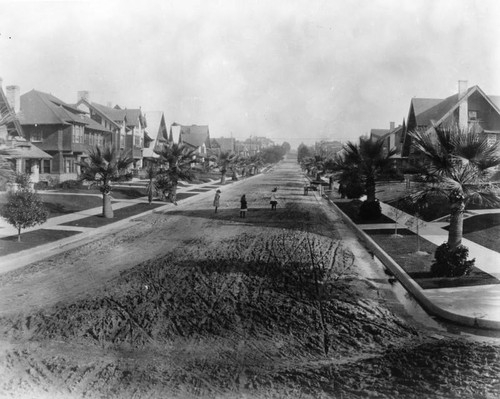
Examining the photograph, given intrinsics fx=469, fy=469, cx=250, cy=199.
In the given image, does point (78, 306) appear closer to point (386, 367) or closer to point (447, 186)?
point (386, 367)

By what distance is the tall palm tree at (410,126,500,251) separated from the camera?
11.7 m

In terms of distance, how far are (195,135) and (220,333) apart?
87.5 metres

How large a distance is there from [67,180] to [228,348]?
33.6 meters

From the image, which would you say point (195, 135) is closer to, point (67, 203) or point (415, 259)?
point (67, 203)

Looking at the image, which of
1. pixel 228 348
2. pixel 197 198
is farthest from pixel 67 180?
pixel 228 348

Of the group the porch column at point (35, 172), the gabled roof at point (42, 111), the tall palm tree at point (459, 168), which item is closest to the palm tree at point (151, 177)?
the porch column at point (35, 172)

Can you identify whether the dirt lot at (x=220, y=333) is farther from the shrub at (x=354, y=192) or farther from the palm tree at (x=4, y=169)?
the shrub at (x=354, y=192)

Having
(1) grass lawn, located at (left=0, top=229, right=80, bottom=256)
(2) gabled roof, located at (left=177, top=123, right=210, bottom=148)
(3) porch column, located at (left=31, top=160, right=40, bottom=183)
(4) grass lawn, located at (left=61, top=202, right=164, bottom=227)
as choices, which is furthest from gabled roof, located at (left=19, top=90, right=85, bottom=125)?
(2) gabled roof, located at (left=177, top=123, right=210, bottom=148)

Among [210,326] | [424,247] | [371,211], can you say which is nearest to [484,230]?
[424,247]

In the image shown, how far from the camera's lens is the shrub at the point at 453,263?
11789 mm

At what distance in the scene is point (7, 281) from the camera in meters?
11.7

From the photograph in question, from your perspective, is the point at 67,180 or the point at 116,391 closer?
the point at 116,391

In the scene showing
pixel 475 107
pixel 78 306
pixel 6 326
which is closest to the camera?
pixel 6 326

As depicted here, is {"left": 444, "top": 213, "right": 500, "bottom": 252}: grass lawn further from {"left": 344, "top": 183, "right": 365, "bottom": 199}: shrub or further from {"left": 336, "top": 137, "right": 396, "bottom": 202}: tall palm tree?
{"left": 344, "top": 183, "right": 365, "bottom": 199}: shrub
